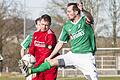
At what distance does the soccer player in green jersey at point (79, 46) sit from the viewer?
32.3 feet

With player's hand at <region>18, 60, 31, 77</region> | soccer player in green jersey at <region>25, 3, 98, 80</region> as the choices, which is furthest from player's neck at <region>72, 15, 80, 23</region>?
player's hand at <region>18, 60, 31, 77</region>

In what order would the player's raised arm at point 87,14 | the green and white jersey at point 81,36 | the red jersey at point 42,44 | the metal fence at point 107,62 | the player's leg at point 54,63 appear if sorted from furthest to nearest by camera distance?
the metal fence at point 107,62, the red jersey at point 42,44, the green and white jersey at point 81,36, the player's raised arm at point 87,14, the player's leg at point 54,63

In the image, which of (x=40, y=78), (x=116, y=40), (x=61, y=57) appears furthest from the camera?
(x=116, y=40)

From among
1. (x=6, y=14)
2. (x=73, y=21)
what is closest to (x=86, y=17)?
(x=73, y=21)

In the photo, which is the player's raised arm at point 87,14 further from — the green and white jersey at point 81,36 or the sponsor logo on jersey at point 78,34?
the sponsor logo on jersey at point 78,34

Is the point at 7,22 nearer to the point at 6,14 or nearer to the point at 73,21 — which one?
Result: the point at 6,14

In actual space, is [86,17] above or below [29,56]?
above

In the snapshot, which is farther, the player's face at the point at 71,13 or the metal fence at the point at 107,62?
the metal fence at the point at 107,62

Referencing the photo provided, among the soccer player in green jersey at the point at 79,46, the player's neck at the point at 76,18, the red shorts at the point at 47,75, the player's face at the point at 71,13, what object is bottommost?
the red shorts at the point at 47,75

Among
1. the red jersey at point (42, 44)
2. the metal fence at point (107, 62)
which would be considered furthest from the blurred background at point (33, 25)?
the red jersey at point (42, 44)

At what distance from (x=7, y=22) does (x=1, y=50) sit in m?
3.28

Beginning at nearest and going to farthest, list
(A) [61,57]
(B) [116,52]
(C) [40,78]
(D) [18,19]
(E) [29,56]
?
(A) [61,57] → (E) [29,56] → (C) [40,78] → (B) [116,52] → (D) [18,19]

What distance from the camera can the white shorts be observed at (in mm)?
9844

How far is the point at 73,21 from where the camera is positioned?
10.1m
